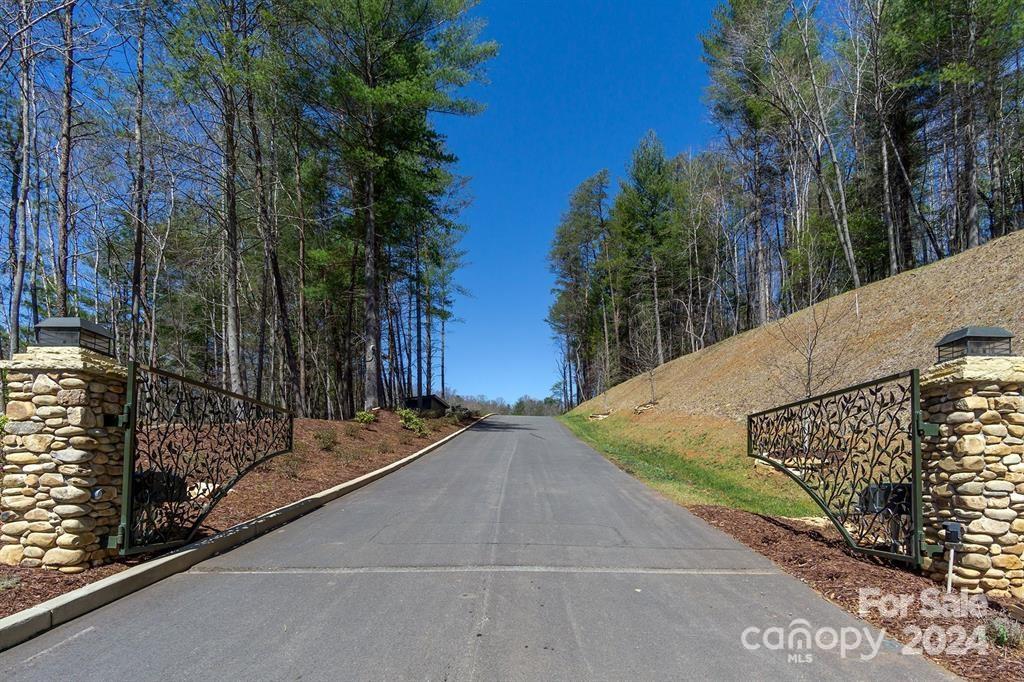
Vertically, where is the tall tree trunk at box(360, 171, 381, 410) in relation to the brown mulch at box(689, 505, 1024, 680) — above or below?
above

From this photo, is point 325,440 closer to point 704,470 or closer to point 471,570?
point 471,570

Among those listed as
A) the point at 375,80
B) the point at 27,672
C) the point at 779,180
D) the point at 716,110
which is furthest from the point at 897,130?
the point at 27,672

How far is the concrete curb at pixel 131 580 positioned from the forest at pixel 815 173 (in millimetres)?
10105

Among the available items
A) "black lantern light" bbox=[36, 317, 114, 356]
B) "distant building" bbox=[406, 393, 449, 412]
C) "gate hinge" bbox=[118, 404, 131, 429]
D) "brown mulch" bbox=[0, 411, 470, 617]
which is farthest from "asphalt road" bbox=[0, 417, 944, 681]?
"distant building" bbox=[406, 393, 449, 412]

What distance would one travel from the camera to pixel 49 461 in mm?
4047

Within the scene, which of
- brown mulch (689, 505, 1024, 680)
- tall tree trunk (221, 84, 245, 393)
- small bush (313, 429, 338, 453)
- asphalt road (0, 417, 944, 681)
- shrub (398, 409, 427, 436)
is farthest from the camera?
shrub (398, 409, 427, 436)

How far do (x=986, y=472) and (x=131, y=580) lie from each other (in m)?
6.86

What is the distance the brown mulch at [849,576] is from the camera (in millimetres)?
3070

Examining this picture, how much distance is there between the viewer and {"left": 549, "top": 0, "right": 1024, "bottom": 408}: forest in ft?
60.6

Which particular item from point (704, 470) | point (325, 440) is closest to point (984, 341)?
point (704, 470)

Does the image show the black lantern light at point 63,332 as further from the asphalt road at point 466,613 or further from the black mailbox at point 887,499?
the black mailbox at point 887,499

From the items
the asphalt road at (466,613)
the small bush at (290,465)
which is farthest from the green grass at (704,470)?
the small bush at (290,465)

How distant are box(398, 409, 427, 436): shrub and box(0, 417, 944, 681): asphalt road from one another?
34.2 feet

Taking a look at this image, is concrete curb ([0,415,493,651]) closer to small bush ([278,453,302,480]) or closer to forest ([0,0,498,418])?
small bush ([278,453,302,480])
